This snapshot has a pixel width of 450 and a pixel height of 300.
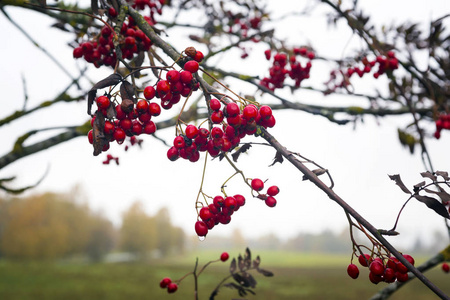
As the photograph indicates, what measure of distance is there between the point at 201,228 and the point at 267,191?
29 centimetres

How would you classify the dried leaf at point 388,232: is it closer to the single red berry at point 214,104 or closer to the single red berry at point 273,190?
the single red berry at point 273,190

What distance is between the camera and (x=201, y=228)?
1.10 metres

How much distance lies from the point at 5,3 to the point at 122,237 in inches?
2126

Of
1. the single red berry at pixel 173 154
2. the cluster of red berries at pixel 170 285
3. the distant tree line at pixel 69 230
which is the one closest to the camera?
the single red berry at pixel 173 154

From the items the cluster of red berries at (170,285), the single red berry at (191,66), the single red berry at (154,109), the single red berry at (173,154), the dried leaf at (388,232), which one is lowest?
the cluster of red berries at (170,285)

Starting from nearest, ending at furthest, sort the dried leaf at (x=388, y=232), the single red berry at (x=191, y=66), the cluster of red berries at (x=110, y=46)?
the dried leaf at (x=388, y=232)
the single red berry at (x=191, y=66)
the cluster of red berries at (x=110, y=46)

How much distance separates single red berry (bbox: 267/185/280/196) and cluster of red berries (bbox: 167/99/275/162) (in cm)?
30

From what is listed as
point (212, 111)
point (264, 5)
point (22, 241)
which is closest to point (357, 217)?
point (212, 111)

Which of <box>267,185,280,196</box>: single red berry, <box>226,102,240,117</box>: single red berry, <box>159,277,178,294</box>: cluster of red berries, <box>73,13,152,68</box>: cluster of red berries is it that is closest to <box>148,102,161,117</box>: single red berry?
<box>226,102,240,117</box>: single red berry

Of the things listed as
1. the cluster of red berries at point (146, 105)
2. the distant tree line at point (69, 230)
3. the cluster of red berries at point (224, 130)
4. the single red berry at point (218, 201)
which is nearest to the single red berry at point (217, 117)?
the cluster of red berries at point (224, 130)

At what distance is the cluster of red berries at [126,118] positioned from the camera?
928mm

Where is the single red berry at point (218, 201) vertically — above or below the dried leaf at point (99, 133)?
below

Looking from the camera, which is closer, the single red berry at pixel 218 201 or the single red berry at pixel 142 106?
the single red berry at pixel 142 106

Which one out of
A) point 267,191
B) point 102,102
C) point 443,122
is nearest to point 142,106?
point 102,102
